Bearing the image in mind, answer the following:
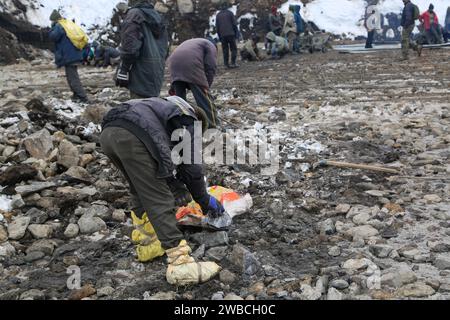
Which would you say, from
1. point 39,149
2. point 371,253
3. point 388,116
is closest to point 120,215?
point 39,149

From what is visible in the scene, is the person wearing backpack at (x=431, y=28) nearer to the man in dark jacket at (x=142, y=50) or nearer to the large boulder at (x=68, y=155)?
the man in dark jacket at (x=142, y=50)

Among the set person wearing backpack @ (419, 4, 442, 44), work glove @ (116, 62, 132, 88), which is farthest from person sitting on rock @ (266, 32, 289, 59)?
work glove @ (116, 62, 132, 88)

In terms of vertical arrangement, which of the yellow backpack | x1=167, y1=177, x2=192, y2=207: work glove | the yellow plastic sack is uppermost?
the yellow backpack

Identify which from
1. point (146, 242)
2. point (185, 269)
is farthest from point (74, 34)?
point (185, 269)

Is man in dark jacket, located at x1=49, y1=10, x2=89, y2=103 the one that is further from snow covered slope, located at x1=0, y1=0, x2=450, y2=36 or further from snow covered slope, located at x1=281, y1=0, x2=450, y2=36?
snow covered slope, located at x1=281, y1=0, x2=450, y2=36

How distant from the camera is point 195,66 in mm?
5766

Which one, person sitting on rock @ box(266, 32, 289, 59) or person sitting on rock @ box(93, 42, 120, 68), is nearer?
person sitting on rock @ box(93, 42, 120, 68)

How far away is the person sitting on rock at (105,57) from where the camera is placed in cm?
1360

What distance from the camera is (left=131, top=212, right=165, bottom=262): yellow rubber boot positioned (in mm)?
3656

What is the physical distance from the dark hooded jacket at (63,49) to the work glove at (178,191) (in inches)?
195

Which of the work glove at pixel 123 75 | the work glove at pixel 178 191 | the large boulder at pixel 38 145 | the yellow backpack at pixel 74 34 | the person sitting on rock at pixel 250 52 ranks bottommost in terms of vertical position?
the work glove at pixel 178 191

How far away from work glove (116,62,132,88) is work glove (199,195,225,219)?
2.52m

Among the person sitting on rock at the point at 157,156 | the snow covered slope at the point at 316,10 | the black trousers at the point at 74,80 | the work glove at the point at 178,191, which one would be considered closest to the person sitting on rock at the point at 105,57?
the snow covered slope at the point at 316,10

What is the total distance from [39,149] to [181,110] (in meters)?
2.93
